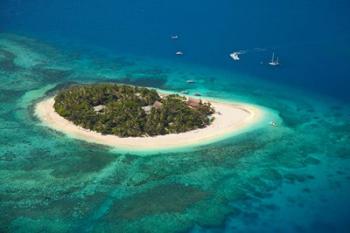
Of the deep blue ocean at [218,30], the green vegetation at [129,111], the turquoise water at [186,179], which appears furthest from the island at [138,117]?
the deep blue ocean at [218,30]

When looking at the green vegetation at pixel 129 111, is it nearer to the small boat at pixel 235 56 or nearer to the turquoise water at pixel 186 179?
the turquoise water at pixel 186 179

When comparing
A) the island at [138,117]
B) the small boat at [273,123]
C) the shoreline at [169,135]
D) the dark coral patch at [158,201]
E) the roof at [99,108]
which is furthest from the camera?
the small boat at [273,123]

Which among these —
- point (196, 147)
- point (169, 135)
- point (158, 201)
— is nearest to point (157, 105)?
point (169, 135)

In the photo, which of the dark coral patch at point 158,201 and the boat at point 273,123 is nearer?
the dark coral patch at point 158,201

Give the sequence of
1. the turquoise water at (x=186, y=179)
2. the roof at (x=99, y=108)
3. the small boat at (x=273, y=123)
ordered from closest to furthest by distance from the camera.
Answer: the turquoise water at (x=186, y=179) → the roof at (x=99, y=108) → the small boat at (x=273, y=123)

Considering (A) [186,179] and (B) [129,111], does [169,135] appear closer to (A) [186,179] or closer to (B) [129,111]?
(B) [129,111]

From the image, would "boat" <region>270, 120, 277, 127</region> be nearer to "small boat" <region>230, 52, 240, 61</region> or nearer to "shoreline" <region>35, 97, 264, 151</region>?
"shoreline" <region>35, 97, 264, 151</region>

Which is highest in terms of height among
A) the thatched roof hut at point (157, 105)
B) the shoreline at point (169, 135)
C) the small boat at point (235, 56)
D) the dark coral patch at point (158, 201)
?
the small boat at point (235, 56)

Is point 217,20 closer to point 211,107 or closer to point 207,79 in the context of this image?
point 207,79

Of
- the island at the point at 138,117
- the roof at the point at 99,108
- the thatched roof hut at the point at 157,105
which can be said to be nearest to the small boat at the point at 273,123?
the island at the point at 138,117

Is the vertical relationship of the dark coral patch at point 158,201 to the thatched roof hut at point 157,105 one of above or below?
below
